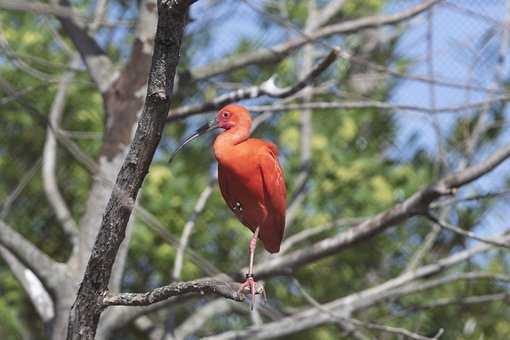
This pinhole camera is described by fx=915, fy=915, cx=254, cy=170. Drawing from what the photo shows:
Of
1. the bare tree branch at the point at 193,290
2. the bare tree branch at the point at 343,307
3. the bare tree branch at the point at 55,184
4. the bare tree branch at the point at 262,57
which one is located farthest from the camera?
the bare tree branch at the point at 55,184

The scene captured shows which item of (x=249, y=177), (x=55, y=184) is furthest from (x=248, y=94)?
(x=55, y=184)

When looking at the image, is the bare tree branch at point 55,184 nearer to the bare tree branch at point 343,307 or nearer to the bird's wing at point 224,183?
the bare tree branch at point 343,307

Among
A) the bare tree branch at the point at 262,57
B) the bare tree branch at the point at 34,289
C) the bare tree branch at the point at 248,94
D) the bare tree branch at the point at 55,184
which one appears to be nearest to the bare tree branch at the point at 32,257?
the bare tree branch at the point at 34,289

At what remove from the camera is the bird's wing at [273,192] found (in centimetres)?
425

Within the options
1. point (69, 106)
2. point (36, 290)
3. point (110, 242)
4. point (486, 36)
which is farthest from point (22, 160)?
point (110, 242)

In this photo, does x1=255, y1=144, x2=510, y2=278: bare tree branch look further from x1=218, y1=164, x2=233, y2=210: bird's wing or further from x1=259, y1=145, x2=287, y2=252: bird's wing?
x1=218, y1=164, x2=233, y2=210: bird's wing

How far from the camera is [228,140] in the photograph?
13.8 feet

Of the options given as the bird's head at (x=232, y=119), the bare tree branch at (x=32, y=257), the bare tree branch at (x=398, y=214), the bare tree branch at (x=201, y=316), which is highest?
the bare tree branch at (x=32, y=257)

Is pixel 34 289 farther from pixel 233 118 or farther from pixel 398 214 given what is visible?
pixel 398 214

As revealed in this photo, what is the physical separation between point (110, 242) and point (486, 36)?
16.2 feet

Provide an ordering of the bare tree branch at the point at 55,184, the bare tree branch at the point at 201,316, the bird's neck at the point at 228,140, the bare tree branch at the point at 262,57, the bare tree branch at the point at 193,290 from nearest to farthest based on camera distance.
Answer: the bare tree branch at the point at 193,290
the bird's neck at the point at 228,140
the bare tree branch at the point at 262,57
the bare tree branch at the point at 55,184
the bare tree branch at the point at 201,316

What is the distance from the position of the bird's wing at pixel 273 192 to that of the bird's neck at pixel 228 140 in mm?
129

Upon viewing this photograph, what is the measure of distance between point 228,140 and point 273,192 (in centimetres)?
33

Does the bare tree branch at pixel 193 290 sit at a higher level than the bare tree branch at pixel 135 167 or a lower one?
lower
